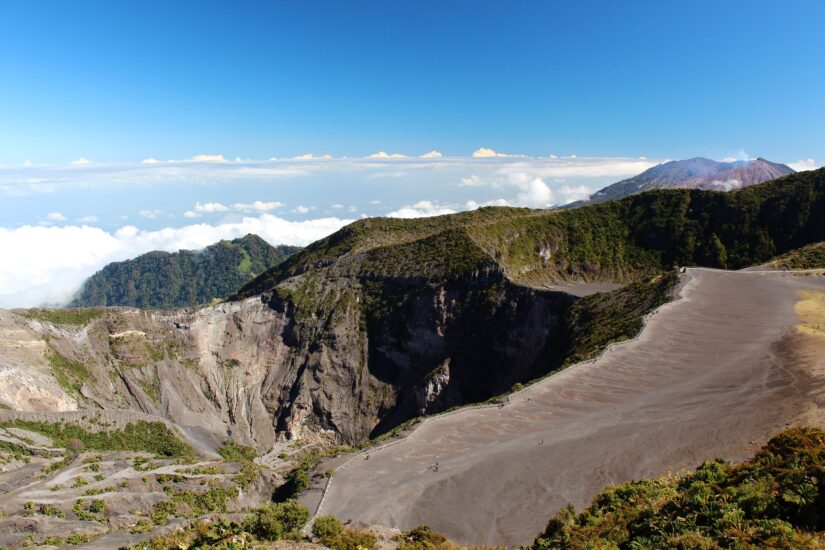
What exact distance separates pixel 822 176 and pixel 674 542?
104 meters

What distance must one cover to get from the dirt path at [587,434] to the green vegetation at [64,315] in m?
53.0

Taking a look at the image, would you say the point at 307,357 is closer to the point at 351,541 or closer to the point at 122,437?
the point at 122,437

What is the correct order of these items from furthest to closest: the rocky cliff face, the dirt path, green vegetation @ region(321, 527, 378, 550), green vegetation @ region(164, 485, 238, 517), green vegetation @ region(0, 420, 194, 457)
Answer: the rocky cliff face, green vegetation @ region(0, 420, 194, 457), green vegetation @ region(164, 485, 238, 517), the dirt path, green vegetation @ region(321, 527, 378, 550)

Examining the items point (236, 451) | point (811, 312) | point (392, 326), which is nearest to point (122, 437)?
point (236, 451)

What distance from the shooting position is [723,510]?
13273 millimetres

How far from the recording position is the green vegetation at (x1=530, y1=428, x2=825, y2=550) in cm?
1182

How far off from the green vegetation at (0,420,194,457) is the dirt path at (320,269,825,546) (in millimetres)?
29414

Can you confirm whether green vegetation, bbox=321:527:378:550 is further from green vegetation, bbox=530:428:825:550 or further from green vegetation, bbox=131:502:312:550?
green vegetation, bbox=530:428:825:550

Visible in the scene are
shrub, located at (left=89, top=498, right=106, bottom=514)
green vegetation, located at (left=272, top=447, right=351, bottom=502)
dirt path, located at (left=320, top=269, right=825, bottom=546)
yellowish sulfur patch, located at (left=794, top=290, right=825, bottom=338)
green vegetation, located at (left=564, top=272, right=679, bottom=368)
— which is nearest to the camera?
dirt path, located at (left=320, top=269, right=825, bottom=546)

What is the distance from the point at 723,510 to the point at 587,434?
1644 centimetres

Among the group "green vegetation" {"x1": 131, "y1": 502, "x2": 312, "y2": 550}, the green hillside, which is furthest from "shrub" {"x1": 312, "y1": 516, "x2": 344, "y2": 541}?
the green hillside

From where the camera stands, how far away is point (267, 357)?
78562 millimetres

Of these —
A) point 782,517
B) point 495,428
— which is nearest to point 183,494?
point 495,428

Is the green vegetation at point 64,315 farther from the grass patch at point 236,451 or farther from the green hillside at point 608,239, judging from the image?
the green hillside at point 608,239
